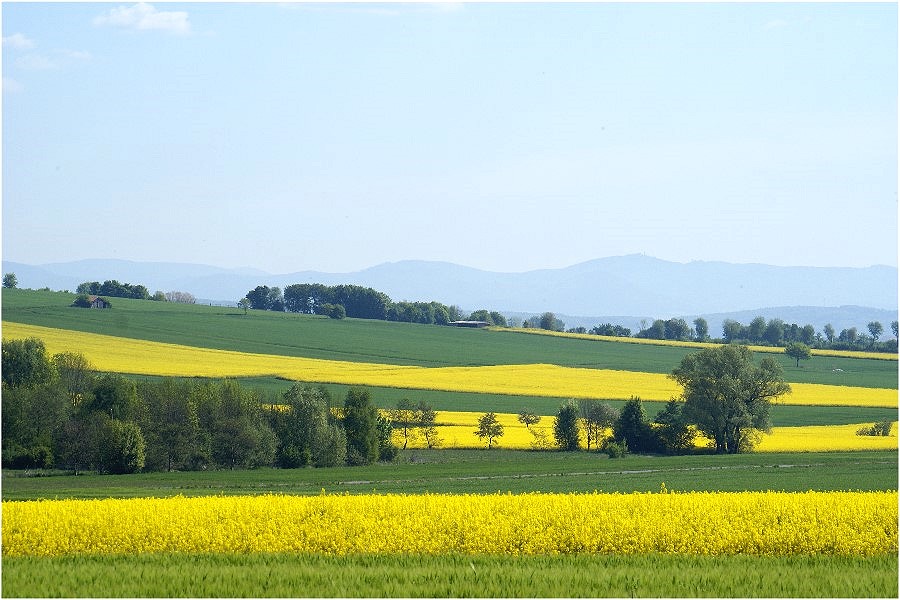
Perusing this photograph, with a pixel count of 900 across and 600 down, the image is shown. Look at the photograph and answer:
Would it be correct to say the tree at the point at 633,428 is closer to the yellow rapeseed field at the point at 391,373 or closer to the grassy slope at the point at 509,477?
the grassy slope at the point at 509,477

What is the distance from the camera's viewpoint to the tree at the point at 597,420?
54062 millimetres

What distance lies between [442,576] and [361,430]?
3449 cm

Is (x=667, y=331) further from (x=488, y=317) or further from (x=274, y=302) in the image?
(x=274, y=302)

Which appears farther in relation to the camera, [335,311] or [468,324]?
[468,324]

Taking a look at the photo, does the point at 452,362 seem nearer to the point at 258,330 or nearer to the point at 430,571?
the point at 258,330

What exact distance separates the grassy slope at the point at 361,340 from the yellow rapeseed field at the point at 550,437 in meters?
27.6

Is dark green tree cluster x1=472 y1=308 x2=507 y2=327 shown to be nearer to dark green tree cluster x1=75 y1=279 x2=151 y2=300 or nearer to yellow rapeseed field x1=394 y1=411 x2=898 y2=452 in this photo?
dark green tree cluster x1=75 y1=279 x2=151 y2=300

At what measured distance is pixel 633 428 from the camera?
5409 cm

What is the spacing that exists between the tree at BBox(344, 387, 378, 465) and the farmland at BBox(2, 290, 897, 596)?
1796 mm

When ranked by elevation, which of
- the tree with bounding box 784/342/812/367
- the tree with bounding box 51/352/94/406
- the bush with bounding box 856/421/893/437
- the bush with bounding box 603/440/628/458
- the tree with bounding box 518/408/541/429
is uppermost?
the tree with bounding box 784/342/812/367

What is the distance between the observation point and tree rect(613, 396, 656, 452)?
177 feet

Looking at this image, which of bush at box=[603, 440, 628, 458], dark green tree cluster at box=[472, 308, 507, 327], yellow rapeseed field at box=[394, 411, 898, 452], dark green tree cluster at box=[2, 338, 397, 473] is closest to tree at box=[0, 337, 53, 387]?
dark green tree cluster at box=[2, 338, 397, 473]

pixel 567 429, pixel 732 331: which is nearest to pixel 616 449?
pixel 567 429

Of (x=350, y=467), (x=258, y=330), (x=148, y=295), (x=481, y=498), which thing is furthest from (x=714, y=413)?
(x=148, y=295)
